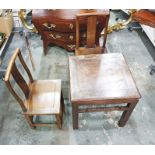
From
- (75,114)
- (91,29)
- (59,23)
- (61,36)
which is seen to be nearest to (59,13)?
(59,23)

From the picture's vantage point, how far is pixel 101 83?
5.37ft

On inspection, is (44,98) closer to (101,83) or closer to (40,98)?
(40,98)

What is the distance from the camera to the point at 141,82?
252 cm

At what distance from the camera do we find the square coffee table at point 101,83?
5.05ft

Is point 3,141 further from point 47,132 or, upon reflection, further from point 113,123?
point 113,123

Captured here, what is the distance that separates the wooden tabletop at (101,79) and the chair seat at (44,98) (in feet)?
0.93

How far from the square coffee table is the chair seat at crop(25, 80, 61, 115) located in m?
0.23

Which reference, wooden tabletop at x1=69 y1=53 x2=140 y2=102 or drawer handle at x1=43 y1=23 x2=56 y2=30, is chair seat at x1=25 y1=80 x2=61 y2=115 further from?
drawer handle at x1=43 y1=23 x2=56 y2=30

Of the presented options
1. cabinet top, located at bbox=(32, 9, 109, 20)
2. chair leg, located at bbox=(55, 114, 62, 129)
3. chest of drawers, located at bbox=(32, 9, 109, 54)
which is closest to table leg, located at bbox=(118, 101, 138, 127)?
chair leg, located at bbox=(55, 114, 62, 129)

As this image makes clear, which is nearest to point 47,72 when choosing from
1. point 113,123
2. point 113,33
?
point 113,123

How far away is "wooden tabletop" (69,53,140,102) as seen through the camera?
1545 millimetres

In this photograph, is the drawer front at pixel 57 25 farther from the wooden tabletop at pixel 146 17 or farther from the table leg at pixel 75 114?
the table leg at pixel 75 114

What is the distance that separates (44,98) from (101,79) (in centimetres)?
62

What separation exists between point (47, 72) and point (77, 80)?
113 centimetres
